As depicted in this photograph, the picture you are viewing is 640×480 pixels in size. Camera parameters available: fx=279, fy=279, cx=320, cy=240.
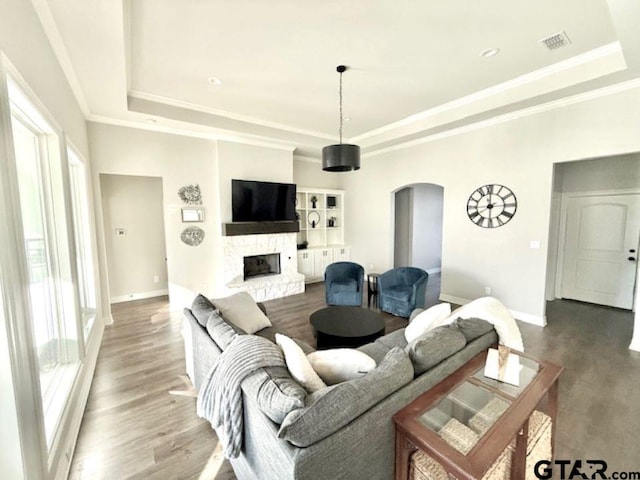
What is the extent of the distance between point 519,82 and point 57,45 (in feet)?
15.8

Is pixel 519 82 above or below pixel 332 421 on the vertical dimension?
above

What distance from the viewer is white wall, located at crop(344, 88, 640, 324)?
343 centimetres

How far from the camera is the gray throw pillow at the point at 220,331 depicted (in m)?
1.90

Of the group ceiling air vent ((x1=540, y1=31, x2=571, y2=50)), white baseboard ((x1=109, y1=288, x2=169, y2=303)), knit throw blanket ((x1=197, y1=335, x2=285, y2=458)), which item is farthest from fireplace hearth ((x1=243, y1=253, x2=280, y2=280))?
ceiling air vent ((x1=540, y1=31, x2=571, y2=50))

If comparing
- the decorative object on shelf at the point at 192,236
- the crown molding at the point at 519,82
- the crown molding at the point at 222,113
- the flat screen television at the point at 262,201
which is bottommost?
the decorative object on shelf at the point at 192,236

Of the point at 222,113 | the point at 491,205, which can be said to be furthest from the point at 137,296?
the point at 491,205

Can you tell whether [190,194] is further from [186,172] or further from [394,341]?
[394,341]

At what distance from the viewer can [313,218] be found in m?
6.96

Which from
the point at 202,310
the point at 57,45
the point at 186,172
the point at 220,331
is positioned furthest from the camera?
the point at 186,172

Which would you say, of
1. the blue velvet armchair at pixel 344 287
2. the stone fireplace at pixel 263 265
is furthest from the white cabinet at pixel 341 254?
the blue velvet armchair at pixel 344 287

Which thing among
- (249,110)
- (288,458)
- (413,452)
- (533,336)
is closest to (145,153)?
(249,110)

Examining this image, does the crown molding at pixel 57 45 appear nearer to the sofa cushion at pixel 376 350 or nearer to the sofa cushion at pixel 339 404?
the sofa cushion at pixel 339 404

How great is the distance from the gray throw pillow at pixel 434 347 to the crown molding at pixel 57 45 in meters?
3.28

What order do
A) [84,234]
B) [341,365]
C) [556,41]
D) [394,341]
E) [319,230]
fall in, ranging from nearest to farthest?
[341,365], [394,341], [556,41], [84,234], [319,230]
